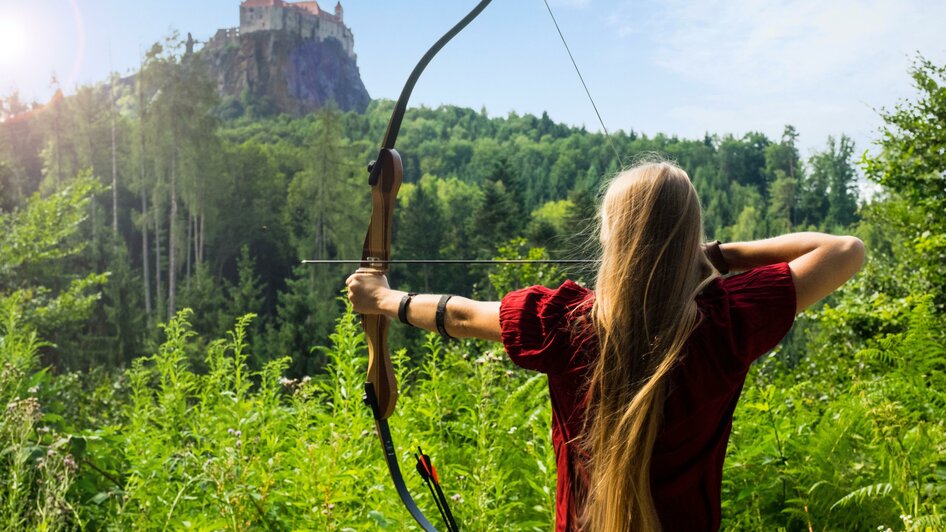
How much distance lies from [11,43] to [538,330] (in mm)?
29131

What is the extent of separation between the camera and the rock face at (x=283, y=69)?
167ft

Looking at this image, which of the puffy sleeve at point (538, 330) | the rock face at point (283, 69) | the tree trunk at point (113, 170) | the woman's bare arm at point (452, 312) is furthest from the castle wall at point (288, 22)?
the puffy sleeve at point (538, 330)

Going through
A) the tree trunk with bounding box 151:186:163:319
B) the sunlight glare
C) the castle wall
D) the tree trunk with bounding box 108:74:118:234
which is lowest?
the tree trunk with bounding box 151:186:163:319

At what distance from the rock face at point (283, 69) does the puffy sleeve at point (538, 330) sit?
168 feet

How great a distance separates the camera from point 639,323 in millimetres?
1135

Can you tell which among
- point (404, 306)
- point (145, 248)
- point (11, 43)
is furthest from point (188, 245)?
point (404, 306)

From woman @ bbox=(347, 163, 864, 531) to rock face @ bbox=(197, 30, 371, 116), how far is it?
51.3 metres

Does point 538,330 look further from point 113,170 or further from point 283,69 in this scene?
point 283,69

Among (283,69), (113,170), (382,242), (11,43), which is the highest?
(283,69)

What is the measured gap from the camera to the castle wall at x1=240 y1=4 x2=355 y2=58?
5378 centimetres

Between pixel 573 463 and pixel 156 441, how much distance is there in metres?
1.57

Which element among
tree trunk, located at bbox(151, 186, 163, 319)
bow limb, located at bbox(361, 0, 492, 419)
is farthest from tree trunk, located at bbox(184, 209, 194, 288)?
bow limb, located at bbox(361, 0, 492, 419)

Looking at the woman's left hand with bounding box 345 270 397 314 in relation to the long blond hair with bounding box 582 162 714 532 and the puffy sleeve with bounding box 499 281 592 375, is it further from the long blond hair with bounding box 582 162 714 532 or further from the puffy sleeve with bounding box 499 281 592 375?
the long blond hair with bounding box 582 162 714 532

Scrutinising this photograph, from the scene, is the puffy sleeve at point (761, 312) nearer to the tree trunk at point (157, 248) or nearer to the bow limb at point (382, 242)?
the bow limb at point (382, 242)
